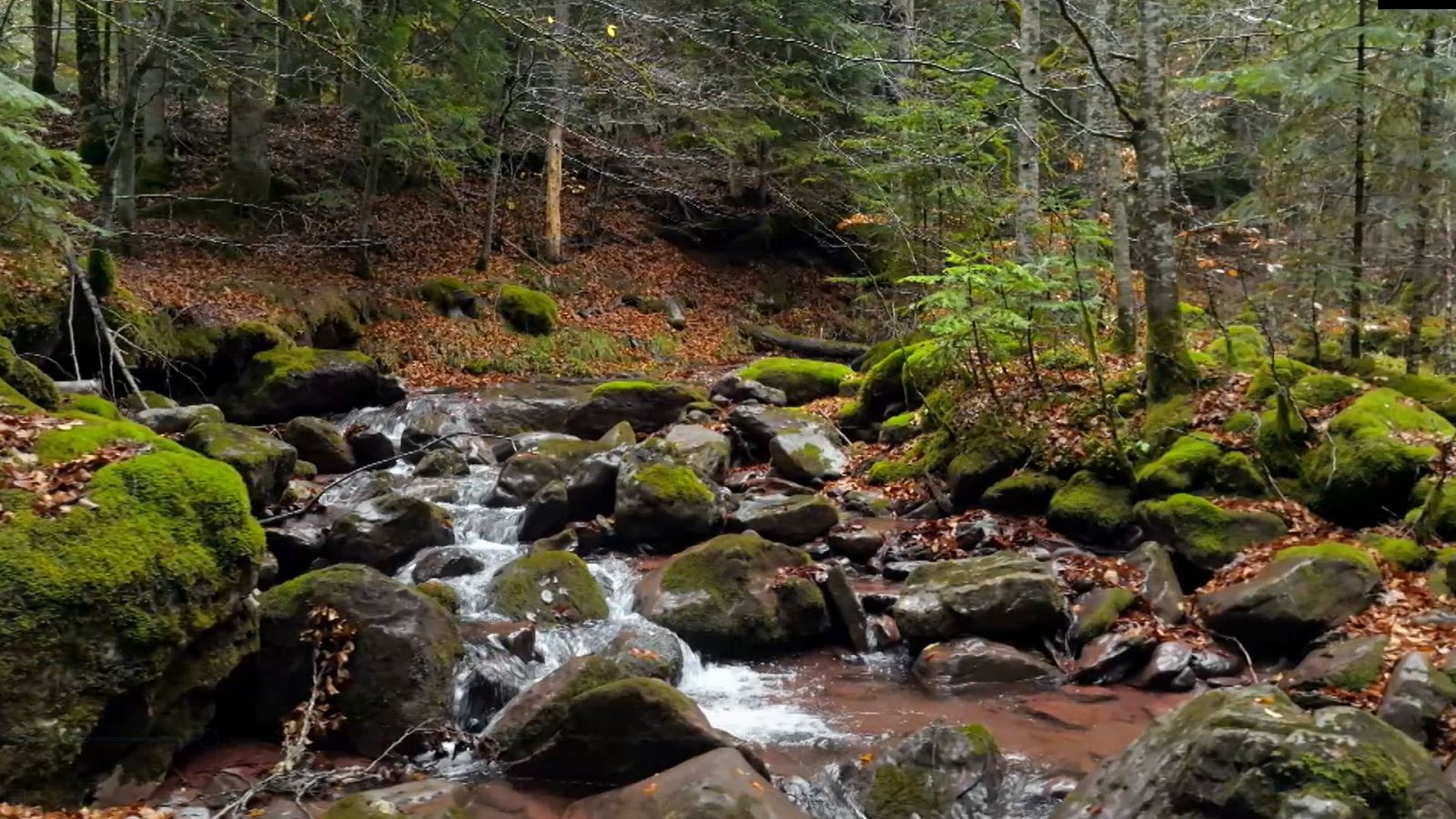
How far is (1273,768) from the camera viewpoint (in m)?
4.11

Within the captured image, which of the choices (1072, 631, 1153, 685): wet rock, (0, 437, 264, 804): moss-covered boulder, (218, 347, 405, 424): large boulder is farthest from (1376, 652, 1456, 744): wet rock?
(218, 347, 405, 424): large boulder

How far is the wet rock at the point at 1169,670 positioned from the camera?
22.5 feet

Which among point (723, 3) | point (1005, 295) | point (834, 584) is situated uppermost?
point (723, 3)

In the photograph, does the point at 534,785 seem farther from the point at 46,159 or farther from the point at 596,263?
the point at 596,263

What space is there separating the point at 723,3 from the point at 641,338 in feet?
24.9

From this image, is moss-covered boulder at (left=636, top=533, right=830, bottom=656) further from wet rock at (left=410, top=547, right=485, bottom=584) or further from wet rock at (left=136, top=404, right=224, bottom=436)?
wet rock at (left=136, top=404, right=224, bottom=436)

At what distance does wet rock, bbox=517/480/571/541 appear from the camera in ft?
34.5

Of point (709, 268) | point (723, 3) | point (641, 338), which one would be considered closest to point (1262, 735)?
point (641, 338)

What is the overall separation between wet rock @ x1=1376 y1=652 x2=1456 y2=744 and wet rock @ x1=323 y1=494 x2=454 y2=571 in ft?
24.9

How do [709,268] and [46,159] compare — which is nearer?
[46,159]

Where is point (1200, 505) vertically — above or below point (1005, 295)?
below

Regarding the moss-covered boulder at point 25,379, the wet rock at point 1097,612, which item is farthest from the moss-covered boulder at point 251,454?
the wet rock at point 1097,612

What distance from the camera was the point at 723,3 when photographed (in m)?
22.0

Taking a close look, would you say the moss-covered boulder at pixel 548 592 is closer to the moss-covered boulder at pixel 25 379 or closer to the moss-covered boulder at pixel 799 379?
the moss-covered boulder at pixel 25 379
